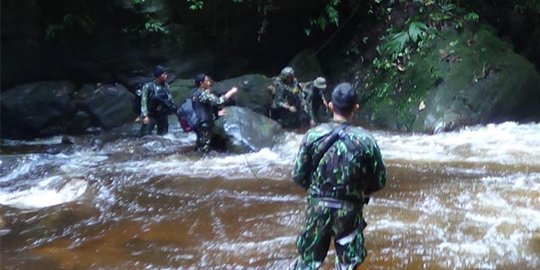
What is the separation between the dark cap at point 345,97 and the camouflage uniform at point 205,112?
6258mm

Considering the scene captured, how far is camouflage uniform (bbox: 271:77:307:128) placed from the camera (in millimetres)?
12750

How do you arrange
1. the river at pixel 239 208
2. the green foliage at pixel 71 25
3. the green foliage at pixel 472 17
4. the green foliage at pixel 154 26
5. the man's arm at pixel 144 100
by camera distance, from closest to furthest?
the river at pixel 239 208 → the man's arm at pixel 144 100 → the green foliage at pixel 71 25 → the green foliage at pixel 154 26 → the green foliage at pixel 472 17

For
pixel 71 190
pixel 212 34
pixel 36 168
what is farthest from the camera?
pixel 212 34

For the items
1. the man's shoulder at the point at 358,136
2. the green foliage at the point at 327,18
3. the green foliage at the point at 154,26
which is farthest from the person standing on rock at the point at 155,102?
the man's shoulder at the point at 358,136

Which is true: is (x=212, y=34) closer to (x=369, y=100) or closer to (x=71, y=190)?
(x=369, y=100)

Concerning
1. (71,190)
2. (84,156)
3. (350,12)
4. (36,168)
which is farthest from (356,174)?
(350,12)

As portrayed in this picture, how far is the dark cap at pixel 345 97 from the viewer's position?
382cm

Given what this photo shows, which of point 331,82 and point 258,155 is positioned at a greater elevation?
point 331,82

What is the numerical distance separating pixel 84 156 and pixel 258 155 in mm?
3213

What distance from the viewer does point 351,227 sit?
155 inches

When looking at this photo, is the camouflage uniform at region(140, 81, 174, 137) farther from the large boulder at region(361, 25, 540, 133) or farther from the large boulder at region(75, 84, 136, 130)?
the large boulder at region(361, 25, 540, 133)

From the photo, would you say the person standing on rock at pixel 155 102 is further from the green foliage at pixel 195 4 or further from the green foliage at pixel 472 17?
the green foliage at pixel 472 17

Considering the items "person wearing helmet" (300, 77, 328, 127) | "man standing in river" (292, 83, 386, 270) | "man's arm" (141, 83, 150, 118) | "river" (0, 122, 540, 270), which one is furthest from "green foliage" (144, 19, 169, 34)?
"man standing in river" (292, 83, 386, 270)

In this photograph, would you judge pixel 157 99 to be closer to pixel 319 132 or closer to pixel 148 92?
pixel 148 92
